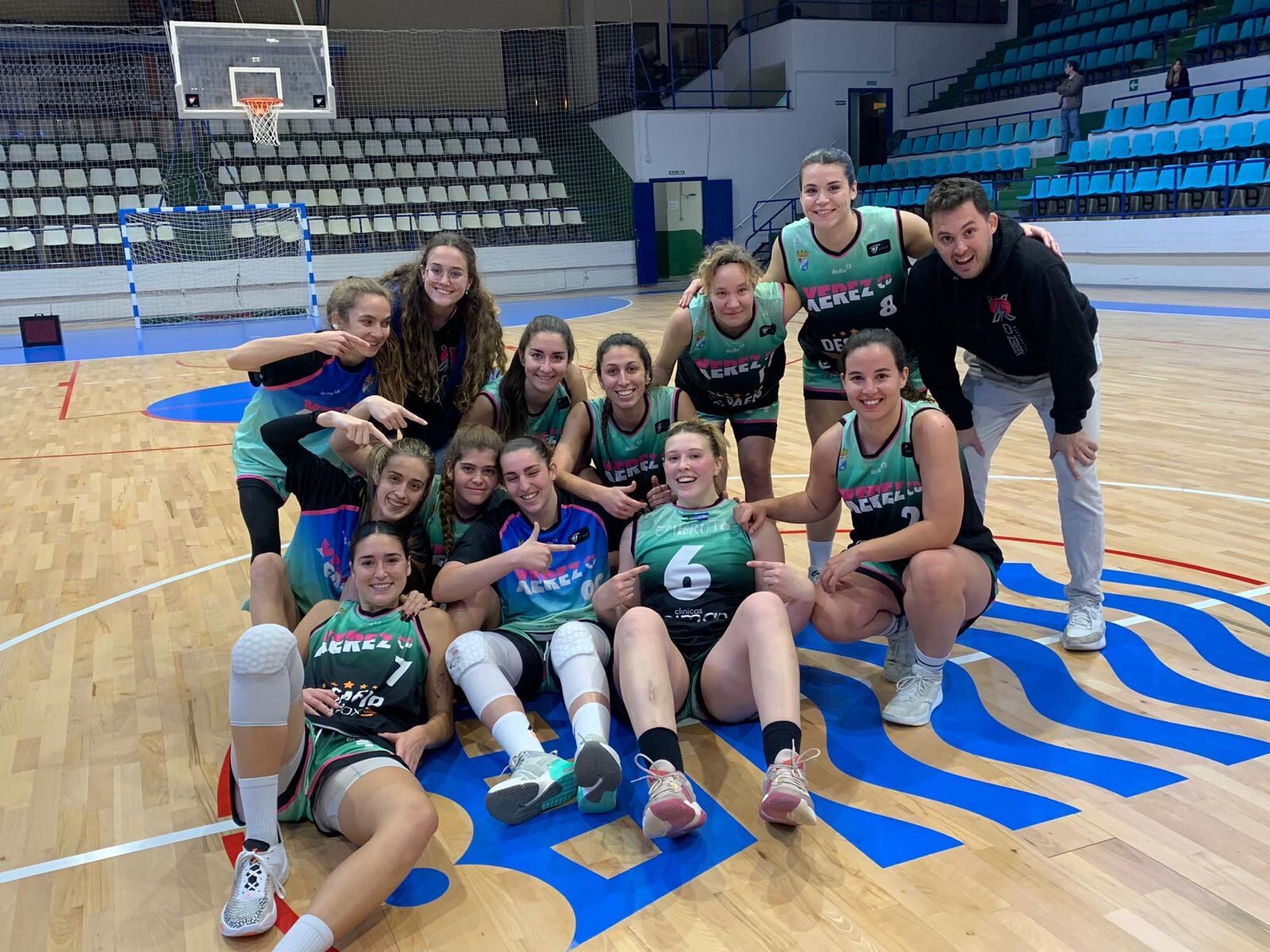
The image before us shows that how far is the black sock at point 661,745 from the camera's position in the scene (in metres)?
2.60

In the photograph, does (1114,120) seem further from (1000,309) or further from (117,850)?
(117,850)

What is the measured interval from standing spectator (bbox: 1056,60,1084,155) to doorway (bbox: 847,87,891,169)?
17.4 feet

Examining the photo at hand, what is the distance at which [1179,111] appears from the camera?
15180mm

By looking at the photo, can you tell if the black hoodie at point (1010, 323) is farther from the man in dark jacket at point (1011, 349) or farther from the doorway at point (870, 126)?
the doorway at point (870, 126)

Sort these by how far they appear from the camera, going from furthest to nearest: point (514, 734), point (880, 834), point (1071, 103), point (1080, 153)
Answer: point (1071, 103)
point (1080, 153)
point (514, 734)
point (880, 834)

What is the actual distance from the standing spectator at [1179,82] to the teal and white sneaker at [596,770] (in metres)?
16.5

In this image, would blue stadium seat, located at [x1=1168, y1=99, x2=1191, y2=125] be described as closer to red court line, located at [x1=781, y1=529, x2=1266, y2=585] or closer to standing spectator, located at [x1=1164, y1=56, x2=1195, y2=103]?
standing spectator, located at [x1=1164, y1=56, x2=1195, y2=103]

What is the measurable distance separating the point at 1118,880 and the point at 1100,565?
1.55 meters

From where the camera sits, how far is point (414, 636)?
301 cm

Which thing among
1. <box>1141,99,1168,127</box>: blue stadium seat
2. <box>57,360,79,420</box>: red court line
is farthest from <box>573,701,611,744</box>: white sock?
<box>1141,99,1168,127</box>: blue stadium seat

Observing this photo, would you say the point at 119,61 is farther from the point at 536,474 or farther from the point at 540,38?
the point at 536,474

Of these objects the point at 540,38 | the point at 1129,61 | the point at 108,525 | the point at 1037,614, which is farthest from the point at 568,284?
the point at 1037,614

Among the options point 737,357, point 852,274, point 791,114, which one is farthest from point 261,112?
point 852,274

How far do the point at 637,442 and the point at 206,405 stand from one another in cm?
686
